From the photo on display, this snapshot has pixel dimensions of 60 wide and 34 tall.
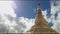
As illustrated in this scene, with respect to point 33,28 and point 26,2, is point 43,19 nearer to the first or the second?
point 33,28

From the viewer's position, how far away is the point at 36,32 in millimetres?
2172

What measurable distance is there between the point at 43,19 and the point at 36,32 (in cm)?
26

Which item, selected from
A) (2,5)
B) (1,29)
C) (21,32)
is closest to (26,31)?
(21,32)

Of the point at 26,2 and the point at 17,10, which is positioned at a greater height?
the point at 26,2

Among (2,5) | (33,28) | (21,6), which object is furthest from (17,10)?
(33,28)

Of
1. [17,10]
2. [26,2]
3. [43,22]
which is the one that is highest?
[26,2]

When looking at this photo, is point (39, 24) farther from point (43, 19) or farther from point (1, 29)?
point (1, 29)

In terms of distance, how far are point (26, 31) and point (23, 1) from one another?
52 cm

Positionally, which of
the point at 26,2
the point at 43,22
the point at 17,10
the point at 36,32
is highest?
the point at 26,2

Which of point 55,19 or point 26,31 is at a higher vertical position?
point 55,19

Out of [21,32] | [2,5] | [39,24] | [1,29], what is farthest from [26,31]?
[2,5]

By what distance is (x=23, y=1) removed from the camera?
83.7 inches

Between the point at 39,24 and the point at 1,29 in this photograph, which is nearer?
the point at 1,29

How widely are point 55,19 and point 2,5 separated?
94cm
